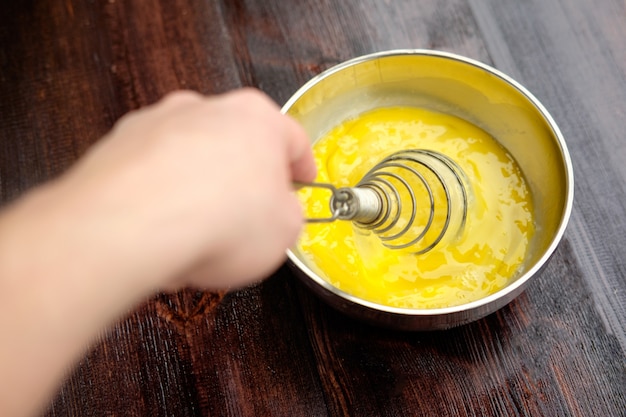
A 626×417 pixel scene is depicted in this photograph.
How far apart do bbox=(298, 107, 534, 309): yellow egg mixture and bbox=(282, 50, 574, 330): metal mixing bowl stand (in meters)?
0.02

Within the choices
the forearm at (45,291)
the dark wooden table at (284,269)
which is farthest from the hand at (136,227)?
the dark wooden table at (284,269)

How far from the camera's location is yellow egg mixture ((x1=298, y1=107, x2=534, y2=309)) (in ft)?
1.94

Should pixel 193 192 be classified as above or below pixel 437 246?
above

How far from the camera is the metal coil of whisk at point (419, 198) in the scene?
59cm

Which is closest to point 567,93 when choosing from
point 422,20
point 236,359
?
point 422,20

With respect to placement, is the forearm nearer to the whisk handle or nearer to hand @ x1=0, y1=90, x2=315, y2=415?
hand @ x1=0, y1=90, x2=315, y2=415

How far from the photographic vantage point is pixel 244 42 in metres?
0.76

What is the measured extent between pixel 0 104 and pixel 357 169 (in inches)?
17.2

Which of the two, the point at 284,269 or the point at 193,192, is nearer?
the point at 193,192

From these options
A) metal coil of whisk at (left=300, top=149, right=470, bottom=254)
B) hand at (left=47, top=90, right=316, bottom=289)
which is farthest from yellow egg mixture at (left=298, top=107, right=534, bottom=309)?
hand at (left=47, top=90, right=316, bottom=289)

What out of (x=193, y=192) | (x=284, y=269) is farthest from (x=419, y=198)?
(x=193, y=192)

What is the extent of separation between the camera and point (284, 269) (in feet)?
2.14

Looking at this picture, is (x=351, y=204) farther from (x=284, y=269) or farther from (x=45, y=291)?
(x=45, y=291)

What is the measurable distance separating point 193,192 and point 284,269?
337mm
